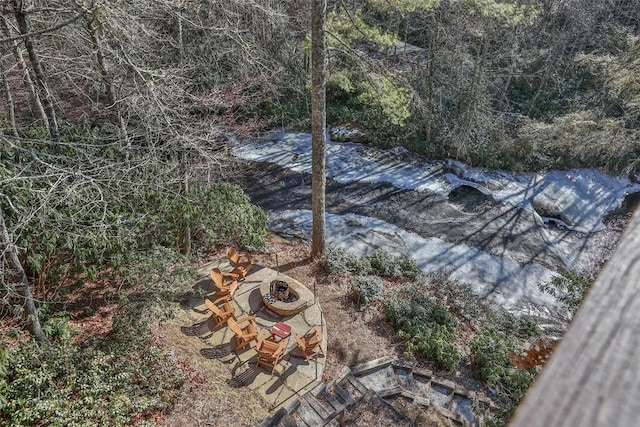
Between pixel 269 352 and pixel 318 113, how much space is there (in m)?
4.99

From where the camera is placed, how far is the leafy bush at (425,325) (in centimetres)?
812

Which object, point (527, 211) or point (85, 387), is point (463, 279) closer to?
point (527, 211)

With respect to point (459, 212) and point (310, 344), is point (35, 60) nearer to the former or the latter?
point (310, 344)

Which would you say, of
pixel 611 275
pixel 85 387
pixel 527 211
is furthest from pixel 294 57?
pixel 611 275

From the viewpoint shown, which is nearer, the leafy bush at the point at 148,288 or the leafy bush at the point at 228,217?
the leafy bush at the point at 148,288

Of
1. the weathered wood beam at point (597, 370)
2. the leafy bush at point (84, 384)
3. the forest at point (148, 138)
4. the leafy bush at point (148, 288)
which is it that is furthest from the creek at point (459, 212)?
the weathered wood beam at point (597, 370)

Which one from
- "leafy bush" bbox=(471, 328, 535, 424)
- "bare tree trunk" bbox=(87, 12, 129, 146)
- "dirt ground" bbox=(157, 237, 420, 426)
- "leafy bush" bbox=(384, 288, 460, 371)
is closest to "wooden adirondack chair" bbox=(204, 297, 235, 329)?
"dirt ground" bbox=(157, 237, 420, 426)

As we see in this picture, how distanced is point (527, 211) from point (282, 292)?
32.8 ft

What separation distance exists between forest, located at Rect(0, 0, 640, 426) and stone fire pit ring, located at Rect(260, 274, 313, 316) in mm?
1385

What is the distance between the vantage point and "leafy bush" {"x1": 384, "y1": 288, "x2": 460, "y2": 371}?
26.7 feet

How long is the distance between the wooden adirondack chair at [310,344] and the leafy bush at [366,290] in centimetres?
183

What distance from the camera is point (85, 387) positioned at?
17.9 ft

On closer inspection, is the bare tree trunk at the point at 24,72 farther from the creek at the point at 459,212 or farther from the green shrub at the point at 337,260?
the green shrub at the point at 337,260

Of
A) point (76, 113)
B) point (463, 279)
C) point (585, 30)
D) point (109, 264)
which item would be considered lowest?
point (463, 279)
